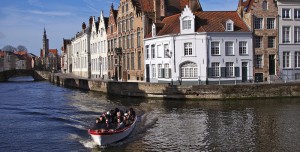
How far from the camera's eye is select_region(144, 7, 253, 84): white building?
39.1 meters

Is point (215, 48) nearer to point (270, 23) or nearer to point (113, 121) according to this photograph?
point (270, 23)

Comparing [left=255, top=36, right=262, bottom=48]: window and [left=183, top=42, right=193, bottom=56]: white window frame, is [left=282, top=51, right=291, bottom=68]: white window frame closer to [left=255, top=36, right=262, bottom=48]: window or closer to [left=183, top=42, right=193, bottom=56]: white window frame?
[left=255, top=36, right=262, bottom=48]: window

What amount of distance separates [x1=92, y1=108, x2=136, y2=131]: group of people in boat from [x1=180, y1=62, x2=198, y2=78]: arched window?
63.0 feet

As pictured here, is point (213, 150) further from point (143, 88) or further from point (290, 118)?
point (143, 88)

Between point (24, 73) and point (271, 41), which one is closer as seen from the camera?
point (271, 41)

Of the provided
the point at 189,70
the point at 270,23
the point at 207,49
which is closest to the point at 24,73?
the point at 189,70

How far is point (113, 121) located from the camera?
2025cm

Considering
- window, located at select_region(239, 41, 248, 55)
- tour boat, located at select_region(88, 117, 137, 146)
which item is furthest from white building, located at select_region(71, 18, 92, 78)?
tour boat, located at select_region(88, 117, 137, 146)

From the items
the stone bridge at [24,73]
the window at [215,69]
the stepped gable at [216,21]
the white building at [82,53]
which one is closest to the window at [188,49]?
the stepped gable at [216,21]

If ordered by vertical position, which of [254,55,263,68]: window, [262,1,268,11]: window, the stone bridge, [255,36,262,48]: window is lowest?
the stone bridge

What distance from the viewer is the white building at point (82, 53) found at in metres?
74.4

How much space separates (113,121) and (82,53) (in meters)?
61.1

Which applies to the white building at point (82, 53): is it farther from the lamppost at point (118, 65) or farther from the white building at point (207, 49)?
the white building at point (207, 49)

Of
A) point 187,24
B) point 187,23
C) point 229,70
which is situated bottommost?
point 229,70
